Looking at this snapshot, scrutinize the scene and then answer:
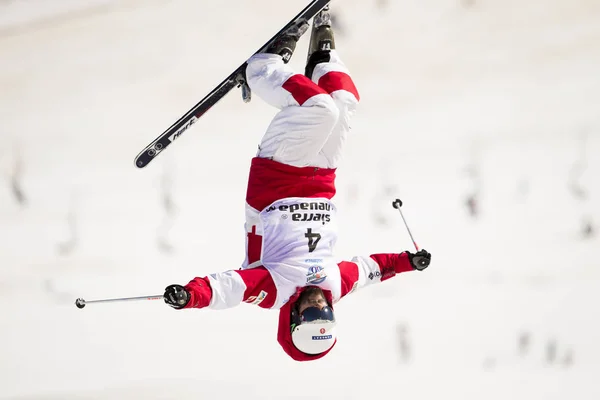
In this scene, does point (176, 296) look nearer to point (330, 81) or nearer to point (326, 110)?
point (326, 110)

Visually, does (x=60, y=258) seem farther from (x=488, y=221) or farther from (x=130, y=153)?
(x=488, y=221)

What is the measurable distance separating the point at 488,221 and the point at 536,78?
159cm

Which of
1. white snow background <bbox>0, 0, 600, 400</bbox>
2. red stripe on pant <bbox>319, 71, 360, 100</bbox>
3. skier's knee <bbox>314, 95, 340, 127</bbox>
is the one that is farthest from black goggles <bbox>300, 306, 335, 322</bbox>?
white snow background <bbox>0, 0, 600, 400</bbox>

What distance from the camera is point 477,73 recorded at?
298 inches

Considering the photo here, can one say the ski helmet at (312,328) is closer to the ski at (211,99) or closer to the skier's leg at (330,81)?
the skier's leg at (330,81)

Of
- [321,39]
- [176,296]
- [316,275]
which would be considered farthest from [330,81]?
[176,296]

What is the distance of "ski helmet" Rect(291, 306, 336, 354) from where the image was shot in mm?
4359

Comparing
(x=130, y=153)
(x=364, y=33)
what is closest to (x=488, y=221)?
(x=364, y=33)

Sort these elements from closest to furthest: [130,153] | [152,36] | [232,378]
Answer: [232,378] < [130,153] < [152,36]

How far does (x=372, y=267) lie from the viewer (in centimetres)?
481

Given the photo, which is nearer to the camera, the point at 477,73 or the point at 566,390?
the point at 566,390

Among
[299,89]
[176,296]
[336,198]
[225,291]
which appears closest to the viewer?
[176,296]

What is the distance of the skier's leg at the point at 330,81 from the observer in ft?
15.0

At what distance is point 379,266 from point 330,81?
1.05 meters
